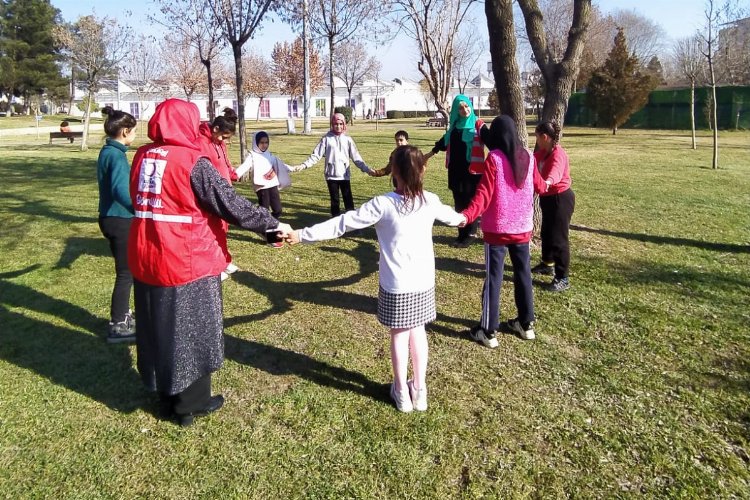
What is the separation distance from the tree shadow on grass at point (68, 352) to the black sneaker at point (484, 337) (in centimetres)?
261

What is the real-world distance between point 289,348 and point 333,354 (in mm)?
400

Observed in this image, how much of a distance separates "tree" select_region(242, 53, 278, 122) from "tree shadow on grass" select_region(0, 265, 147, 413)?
188ft

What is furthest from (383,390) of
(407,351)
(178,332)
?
(178,332)

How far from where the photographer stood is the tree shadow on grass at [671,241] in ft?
24.0

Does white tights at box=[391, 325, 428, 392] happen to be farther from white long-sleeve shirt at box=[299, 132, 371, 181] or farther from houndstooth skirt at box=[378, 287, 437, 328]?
white long-sleeve shirt at box=[299, 132, 371, 181]

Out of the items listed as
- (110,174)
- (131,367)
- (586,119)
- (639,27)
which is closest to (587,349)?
(131,367)

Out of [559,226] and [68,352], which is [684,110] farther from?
[68,352]

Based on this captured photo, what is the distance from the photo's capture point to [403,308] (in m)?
3.32

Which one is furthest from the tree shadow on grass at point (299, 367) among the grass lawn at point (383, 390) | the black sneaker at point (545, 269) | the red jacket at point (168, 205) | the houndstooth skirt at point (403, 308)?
the black sneaker at point (545, 269)

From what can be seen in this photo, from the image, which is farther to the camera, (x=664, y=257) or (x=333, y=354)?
(x=664, y=257)

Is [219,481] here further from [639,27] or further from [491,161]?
[639,27]

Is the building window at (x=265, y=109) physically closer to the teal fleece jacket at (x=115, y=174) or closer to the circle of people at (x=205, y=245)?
the teal fleece jacket at (x=115, y=174)

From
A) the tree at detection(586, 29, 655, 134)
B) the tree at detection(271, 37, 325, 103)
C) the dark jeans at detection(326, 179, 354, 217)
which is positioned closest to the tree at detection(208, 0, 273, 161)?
the dark jeans at detection(326, 179, 354, 217)

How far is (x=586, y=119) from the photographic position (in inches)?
1633
